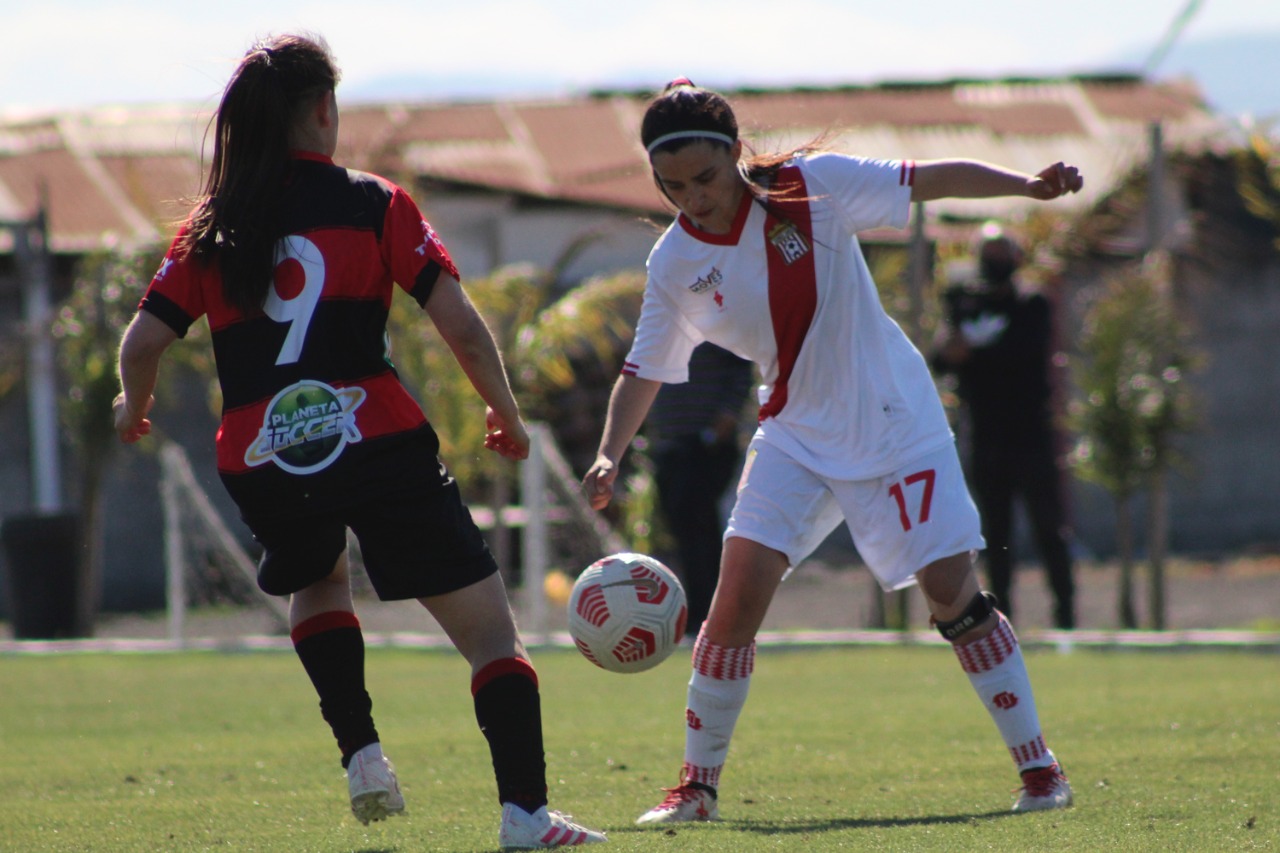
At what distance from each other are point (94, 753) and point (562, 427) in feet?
31.6

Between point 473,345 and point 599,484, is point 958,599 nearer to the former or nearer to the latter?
point 599,484

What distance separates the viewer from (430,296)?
3928 millimetres

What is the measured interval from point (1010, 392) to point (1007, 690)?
217 inches

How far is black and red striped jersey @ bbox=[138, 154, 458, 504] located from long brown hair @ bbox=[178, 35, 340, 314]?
4cm

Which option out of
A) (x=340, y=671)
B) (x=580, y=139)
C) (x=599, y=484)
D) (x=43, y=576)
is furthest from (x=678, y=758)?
(x=580, y=139)

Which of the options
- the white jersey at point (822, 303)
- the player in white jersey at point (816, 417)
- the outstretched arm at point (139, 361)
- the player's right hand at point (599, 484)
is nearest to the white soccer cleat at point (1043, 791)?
the player in white jersey at point (816, 417)

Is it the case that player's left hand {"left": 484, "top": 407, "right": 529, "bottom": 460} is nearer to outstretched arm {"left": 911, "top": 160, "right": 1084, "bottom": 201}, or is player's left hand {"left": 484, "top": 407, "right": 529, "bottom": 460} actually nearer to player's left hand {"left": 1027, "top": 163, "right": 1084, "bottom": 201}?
outstretched arm {"left": 911, "top": 160, "right": 1084, "bottom": 201}

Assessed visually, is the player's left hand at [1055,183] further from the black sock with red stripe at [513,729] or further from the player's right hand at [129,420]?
the player's right hand at [129,420]

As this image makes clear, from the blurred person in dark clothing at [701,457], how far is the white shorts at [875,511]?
4.95 m

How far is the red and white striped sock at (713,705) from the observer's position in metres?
4.64

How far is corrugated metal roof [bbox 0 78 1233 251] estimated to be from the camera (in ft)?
50.6

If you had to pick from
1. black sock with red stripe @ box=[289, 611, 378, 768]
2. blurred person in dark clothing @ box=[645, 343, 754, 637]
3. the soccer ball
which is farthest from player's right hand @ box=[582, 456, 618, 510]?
blurred person in dark clothing @ box=[645, 343, 754, 637]

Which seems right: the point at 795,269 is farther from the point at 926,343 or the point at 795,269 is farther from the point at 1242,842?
the point at 926,343

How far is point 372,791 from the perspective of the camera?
13.2 feet
